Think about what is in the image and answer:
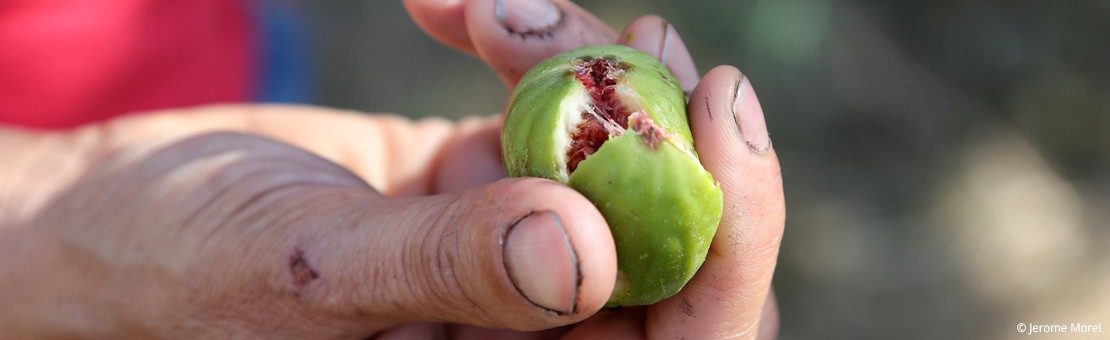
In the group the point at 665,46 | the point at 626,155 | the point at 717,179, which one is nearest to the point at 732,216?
the point at 717,179

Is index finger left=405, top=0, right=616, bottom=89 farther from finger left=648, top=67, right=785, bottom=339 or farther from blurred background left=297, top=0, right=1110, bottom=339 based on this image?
blurred background left=297, top=0, right=1110, bottom=339

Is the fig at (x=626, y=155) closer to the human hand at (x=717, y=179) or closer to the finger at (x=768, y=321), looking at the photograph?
the human hand at (x=717, y=179)

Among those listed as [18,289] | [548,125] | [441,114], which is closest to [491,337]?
[548,125]

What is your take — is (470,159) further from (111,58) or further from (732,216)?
(111,58)

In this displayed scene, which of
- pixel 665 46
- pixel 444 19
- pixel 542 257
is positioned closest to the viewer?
pixel 542 257

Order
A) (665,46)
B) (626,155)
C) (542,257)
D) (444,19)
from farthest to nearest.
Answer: (444,19), (665,46), (626,155), (542,257)

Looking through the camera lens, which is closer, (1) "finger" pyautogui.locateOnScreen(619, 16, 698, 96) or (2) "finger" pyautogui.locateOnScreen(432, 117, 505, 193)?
(1) "finger" pyautogui.locateOnScreen(619, 16, 698, 96)

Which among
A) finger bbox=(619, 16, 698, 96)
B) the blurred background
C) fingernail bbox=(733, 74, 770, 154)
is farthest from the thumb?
the blurred background
